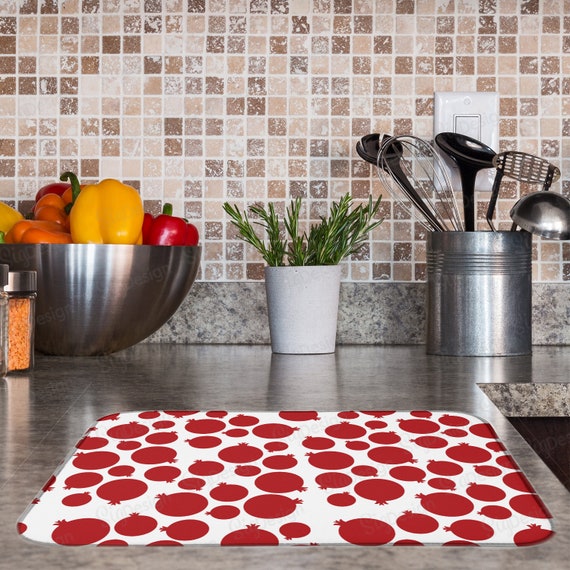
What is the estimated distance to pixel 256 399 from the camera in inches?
26.0

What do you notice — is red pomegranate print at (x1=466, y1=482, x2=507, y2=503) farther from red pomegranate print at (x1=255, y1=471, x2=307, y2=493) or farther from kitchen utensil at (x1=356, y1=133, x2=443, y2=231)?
kitchen utensil at (x1=356, y1=133, x2=443, y2=231)

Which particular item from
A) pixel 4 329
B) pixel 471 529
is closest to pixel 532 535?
pixel 471 529

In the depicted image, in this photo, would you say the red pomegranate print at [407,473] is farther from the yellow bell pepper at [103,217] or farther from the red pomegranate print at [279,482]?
the yellow bell pepper at [103,217]

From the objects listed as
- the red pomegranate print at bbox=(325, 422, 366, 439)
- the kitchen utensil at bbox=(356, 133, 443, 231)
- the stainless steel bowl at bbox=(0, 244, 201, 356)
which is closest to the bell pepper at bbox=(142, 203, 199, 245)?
the stainless steel bowl at bbox=(0, 244, 201, 356)

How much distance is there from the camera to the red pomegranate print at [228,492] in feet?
1.34

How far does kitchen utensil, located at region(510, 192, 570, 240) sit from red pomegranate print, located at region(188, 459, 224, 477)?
595 millimetres

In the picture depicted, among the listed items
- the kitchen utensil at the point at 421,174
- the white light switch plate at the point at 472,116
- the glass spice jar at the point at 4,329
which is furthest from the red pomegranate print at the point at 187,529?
the white light switch plate at the point at 472,116

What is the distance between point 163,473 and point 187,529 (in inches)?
3.8

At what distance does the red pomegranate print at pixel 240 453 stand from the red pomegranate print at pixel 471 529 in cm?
15

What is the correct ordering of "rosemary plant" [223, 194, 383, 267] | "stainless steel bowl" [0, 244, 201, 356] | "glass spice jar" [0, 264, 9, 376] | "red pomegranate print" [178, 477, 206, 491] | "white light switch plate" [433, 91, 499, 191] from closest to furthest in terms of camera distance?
"red pomegranate print" [178, 477, 206, 491]
"glass spice jar" [0, 264, 9, 376]
"stainless steel bowl" [0, 244, 201, 356]
"rosemary plant" [223, 194, 383, 267]
"white light switch plate" [433, 91, 499, 191]

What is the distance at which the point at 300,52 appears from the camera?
3.76 feet

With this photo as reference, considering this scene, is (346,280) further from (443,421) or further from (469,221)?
(443,421)

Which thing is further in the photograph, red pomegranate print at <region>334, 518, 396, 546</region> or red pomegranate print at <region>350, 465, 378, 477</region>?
red pomegranate print at <region>350, 465, 378, 477</region>

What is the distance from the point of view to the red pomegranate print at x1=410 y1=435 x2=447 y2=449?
20.0 inches
